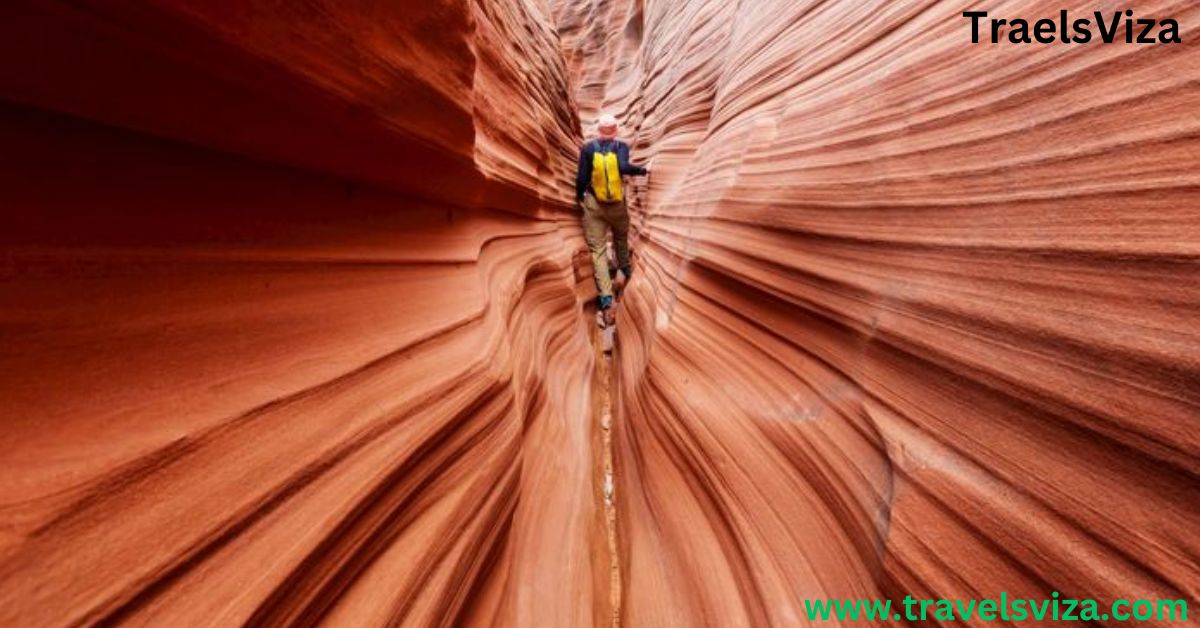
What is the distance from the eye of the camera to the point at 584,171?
13.5 ft

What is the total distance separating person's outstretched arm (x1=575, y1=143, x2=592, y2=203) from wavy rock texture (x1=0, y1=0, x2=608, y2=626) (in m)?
2.64

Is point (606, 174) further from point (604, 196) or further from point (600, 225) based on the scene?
point (600, 225)

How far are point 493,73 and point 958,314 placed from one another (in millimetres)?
2416

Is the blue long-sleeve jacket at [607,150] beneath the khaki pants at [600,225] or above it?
above

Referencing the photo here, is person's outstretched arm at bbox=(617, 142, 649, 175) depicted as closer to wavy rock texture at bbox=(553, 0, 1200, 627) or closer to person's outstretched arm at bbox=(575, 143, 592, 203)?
person's outstretched arm at bbox=(575, 143, 592, 203)

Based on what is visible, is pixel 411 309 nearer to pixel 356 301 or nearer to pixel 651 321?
pixel 356 301

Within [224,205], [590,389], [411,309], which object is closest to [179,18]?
[224,205]

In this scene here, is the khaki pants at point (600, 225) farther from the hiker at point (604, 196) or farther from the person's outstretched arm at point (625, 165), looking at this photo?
the person's outstretched arm at point (625, 165)

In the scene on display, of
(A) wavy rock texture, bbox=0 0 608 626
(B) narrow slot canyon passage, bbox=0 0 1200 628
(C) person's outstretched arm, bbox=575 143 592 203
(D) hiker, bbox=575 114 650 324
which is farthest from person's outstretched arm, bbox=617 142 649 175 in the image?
(A) wavy rock texture, bbox=0 0 608 626

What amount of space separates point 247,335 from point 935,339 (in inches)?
55.1

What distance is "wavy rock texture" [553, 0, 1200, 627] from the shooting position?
69 cm

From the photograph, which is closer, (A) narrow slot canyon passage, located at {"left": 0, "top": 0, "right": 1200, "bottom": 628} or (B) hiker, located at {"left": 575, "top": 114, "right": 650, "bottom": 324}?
(A) narrow slot canyon passage, located at {"left": 0, "top": 0, "right": 1200, "bottom": 628}

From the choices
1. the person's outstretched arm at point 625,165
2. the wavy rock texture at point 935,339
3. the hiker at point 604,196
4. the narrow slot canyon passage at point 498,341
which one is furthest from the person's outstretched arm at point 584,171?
the narrow slot canyon passage at point 498,341

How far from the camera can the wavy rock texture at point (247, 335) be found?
0.57 metres
